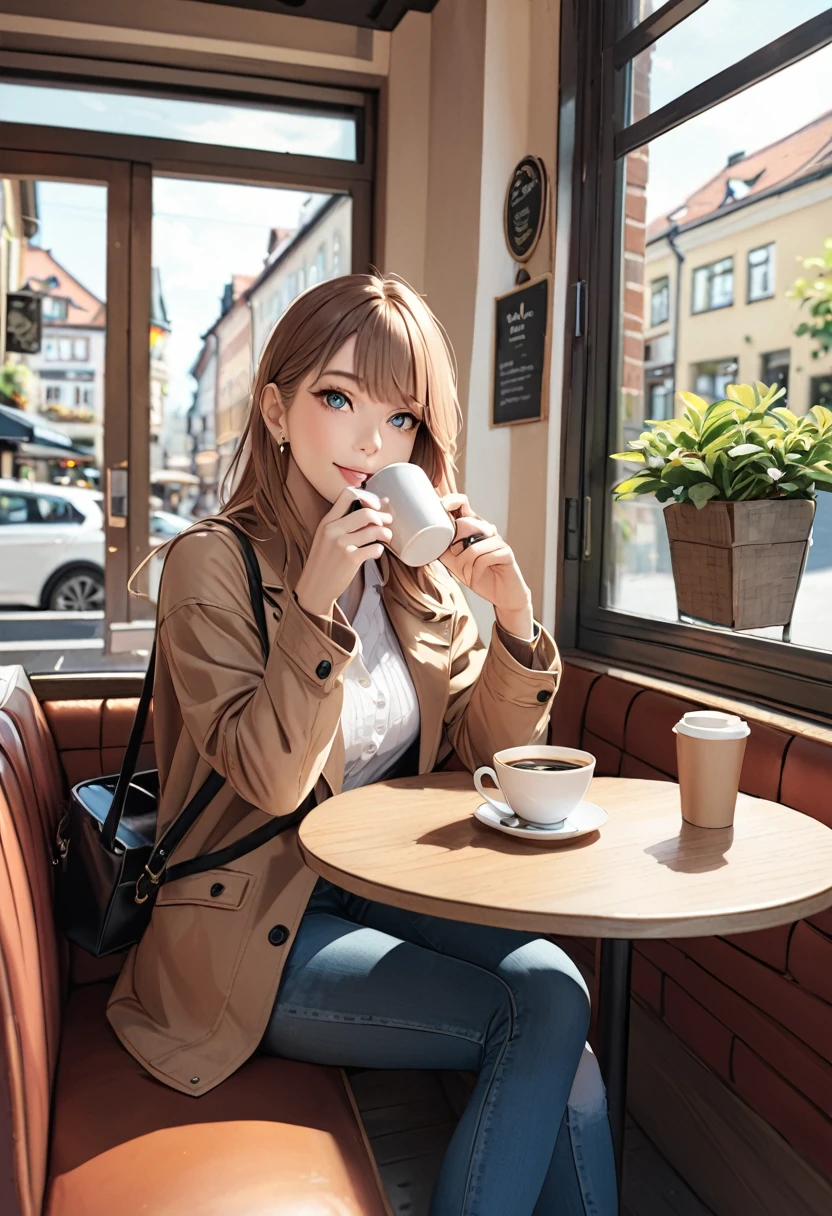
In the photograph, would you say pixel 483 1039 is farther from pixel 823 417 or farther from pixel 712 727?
pixel 823 417

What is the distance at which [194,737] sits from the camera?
1.19 meters

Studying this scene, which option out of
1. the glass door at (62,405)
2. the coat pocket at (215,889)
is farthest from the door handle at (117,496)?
the coat pocket at (215,889)

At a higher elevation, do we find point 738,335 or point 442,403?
point 738,335

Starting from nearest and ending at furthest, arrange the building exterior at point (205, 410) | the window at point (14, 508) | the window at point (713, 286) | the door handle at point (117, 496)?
the window at point (713, 286) < the door handle at point (117, 496) < the building exterior at point (205, 410) < the window at point (14, 508)

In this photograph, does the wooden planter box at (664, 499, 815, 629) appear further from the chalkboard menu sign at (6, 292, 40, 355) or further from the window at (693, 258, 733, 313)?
the chalkboard menu sign at (6, 292, 40, 355)

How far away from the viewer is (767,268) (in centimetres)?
170

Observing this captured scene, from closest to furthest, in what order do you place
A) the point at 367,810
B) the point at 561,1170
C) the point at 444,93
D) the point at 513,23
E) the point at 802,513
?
the point at 561,1170, the point at 367,810, the point at 802,513, the point at 513,23, the point at 444,93

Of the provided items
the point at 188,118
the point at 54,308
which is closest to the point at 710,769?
the point at 188,118

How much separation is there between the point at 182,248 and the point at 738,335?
2.74 metres

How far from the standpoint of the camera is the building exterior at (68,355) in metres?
3.19

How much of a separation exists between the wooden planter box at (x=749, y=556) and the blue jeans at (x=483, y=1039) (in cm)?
70

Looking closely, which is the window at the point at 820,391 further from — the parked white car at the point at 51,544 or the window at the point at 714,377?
the parked white car at the point at 51,544

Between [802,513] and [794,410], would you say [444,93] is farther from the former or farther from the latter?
[802,513]

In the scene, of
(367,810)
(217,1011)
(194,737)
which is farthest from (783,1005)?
(194,737)
